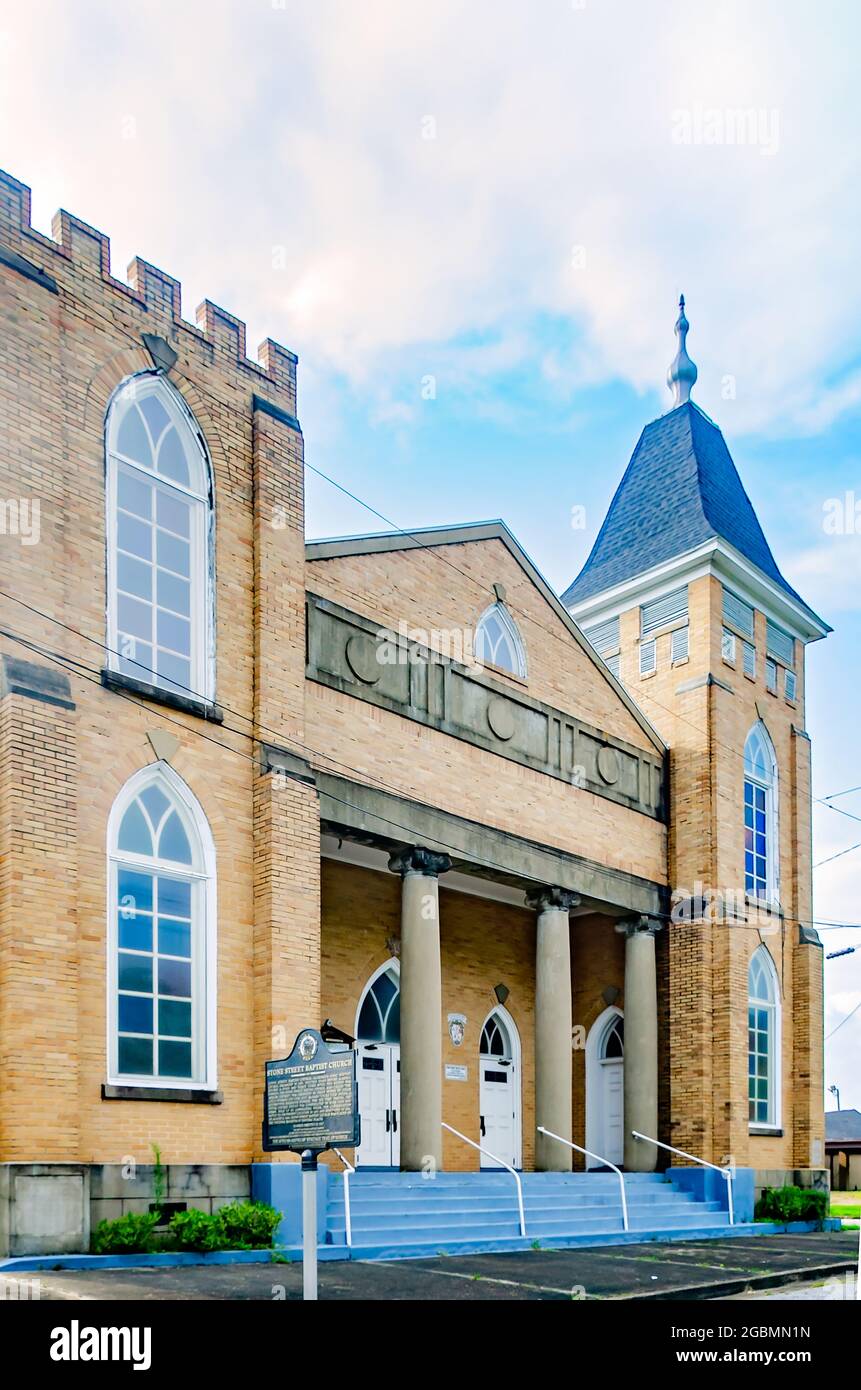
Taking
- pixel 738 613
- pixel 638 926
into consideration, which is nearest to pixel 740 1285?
pixel 638 926

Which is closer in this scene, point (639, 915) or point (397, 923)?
point (397, 923)

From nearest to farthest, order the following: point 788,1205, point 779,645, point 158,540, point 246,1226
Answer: point 246,1226, point 158,540, point 788,1205, point 779,645

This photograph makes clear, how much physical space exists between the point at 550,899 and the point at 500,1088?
4407 mm

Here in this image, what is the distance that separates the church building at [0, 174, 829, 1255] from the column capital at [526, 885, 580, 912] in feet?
0.33

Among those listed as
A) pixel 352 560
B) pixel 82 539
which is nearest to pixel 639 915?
pixel 352 560

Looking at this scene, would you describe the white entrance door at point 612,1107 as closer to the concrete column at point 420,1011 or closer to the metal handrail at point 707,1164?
the metal handrail at point 707,1164

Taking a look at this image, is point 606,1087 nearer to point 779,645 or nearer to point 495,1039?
point 495,1039

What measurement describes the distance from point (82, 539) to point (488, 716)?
290 inches

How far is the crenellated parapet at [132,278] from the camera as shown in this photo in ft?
45.6

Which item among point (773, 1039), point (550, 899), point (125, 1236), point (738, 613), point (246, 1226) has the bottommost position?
point (246, 1226)

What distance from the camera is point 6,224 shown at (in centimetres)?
1377

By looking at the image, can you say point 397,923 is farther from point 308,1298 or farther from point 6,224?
point 308,1298

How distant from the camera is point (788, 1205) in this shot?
71.5 ft

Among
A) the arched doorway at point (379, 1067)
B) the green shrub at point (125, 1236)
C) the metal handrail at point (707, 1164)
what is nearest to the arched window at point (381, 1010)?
the arched doorway at point (379, 1067)
